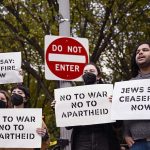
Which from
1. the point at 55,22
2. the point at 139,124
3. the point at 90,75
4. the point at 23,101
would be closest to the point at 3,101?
the point at 23,101

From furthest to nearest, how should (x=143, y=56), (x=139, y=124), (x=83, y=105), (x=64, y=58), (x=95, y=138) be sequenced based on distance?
(x=64, y=58) → (x=83, y=105) → (x=95, y=138) → (x=143, y=56) → (x=139, y=124)

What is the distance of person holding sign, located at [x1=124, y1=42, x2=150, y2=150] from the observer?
4.92 meters

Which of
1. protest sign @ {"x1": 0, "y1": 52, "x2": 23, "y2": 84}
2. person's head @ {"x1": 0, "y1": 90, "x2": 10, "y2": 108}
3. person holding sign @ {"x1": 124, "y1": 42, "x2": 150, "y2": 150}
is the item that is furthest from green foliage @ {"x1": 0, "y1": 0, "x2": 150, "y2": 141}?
person holding sign @ {"x1": 124, "y1": 42, "x2": 150, "y2": 150}

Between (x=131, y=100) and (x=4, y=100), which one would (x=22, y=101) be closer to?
(x=4, y=100)

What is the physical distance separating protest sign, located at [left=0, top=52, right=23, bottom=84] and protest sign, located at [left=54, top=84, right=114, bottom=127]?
147cm

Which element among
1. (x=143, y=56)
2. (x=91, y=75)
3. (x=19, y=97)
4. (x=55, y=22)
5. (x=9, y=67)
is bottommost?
(x=19, y=97)

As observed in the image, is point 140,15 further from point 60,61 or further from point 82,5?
point 60,61

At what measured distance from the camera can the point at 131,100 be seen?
17.4 ft

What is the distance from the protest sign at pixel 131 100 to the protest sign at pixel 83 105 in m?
0.31

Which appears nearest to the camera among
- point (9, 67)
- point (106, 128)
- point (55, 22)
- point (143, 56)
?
point (143, 56)

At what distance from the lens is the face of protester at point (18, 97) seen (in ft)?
19.5

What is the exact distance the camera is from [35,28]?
11844 millimetres

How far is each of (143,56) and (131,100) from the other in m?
0.49

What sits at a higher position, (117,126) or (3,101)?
(3,101)
